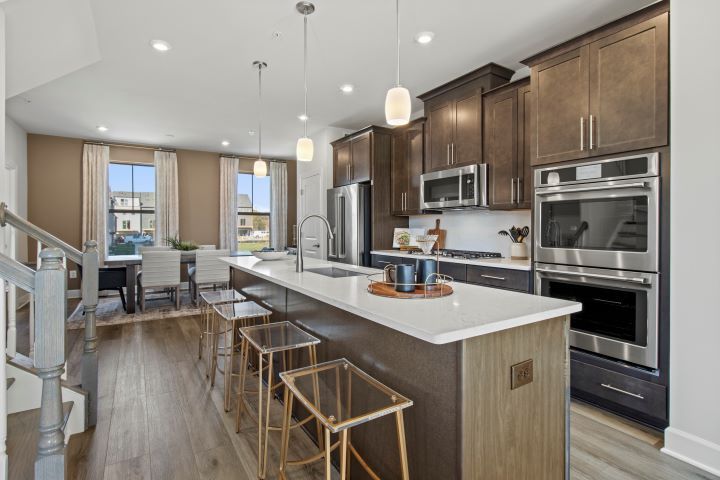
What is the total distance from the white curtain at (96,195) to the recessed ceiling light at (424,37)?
6.08 meters

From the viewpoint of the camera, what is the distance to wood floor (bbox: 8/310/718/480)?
1.83 metres

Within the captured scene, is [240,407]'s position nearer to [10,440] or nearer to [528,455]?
[10,440]

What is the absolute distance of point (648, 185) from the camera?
7.06 ft

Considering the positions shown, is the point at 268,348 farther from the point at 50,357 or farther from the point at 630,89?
the point at 630,89

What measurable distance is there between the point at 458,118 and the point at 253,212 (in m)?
5.49

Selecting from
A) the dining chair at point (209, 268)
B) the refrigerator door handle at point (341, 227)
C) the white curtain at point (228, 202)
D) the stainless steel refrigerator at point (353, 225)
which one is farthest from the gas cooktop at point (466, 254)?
the white curtain at point (228, 202)

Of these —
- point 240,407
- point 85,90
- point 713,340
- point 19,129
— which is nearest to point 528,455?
point 713,340

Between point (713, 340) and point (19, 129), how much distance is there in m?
8.07

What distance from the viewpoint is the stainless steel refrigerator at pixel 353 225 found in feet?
15.5

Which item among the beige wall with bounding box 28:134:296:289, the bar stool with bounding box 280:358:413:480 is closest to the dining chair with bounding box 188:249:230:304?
the beige wall with bounding box 28:134:296:289

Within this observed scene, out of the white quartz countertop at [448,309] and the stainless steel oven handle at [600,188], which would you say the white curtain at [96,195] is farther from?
the stainless steel oven handle at [600,188]

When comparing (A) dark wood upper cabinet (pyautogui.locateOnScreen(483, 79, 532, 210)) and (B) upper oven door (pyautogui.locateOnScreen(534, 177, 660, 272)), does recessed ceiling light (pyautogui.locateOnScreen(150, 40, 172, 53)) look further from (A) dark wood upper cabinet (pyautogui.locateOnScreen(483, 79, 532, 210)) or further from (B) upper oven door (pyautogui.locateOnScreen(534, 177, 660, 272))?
(B) upper oven door (pyautogui.locateOnScreen(534, 177, 660, 272))

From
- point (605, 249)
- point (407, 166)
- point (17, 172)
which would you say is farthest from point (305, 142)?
point (17, 172)

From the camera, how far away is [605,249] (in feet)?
7.79
